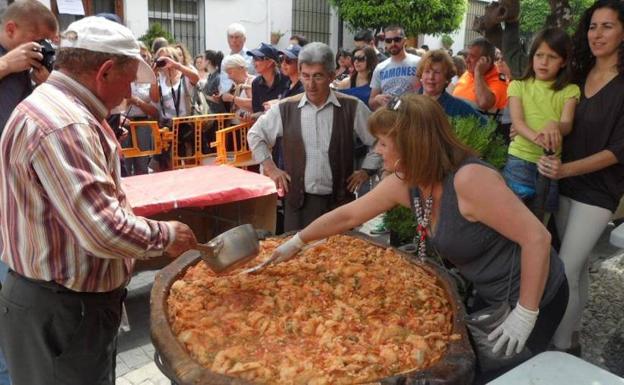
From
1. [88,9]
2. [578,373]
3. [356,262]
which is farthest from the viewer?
[88,9]

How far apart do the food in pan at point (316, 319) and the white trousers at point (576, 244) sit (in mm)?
1259

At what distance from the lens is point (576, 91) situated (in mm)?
3123

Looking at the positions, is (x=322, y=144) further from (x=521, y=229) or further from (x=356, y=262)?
(x=521, y=229)

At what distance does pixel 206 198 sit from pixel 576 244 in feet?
7.86

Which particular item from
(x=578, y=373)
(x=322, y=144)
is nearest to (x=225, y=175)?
(x=322, y=144)

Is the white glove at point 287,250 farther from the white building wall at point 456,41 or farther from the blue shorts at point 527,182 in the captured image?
the white building wall at point 456,41

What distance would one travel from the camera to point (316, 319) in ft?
6.29

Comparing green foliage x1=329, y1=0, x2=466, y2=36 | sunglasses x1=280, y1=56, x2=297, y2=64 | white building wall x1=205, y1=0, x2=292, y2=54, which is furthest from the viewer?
white building wall x1=205, y1=0, x2=292, y2=54

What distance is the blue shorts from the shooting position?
310 centimetres

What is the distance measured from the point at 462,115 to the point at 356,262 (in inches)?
77.6

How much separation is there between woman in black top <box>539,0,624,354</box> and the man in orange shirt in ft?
4.45

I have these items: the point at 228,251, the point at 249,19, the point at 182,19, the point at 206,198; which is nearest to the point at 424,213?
the point at 228,251

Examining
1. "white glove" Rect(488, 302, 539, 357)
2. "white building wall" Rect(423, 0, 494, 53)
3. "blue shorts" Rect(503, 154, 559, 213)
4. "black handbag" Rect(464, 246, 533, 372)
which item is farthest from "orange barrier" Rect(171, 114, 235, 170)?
"white building wall" Rect(423, 0, 494, 53)

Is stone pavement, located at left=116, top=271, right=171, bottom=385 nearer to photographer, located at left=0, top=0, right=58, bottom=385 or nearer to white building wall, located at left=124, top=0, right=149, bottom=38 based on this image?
photographer, located at left=0, top=0, right=58, bottom=385
